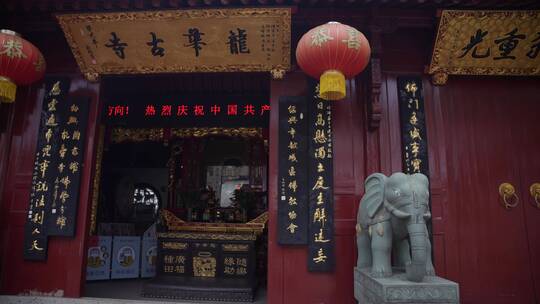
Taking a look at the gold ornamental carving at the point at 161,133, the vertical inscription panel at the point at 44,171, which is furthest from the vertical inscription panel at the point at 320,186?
the vertical inscription panel at the point at 44,171

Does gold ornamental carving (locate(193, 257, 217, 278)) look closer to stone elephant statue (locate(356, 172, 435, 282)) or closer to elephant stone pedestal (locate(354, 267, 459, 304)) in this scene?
stone elephant statue (locate(356, 172, 435, 282))

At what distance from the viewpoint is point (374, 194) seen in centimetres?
370

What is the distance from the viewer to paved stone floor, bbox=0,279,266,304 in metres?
4.65

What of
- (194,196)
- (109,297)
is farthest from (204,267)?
(194,196)

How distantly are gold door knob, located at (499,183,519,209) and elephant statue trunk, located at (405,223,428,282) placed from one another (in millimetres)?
2083

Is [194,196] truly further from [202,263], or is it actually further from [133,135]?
[133,135]

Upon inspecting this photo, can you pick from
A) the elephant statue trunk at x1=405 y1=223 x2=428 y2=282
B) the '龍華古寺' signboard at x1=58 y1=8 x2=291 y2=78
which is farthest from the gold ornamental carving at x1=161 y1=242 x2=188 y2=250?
the elephant statue trunk at x1=405 y1=223 x2=428 y2=282

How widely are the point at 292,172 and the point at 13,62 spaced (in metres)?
3.46

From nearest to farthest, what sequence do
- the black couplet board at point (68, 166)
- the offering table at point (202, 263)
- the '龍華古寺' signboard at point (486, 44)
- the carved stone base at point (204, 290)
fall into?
the '龍華古寺' signboard at point (486, 44)
the black couplet board at point (68, 166)
the carved stone base at point (204, 290)
the offering table at point (202, 263)

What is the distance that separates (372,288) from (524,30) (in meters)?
3.61

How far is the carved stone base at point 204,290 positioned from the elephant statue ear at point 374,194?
97.7 inches

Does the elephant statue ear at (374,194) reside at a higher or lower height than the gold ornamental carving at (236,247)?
higher

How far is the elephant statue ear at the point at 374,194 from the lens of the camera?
3617 mm

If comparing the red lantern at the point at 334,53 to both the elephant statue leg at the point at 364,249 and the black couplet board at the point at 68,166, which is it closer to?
the elephant statue leg at the point at 364,249
